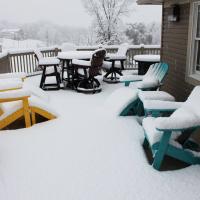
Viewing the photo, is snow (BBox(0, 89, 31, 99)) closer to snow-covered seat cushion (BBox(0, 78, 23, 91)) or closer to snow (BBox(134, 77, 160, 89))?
snow-covered seat cushion (BBox(0, 78, 23, 91))

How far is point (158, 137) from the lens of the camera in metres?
2.87

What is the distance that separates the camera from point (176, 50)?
15.6ft

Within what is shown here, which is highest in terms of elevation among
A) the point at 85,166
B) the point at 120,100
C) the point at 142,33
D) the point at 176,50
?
the point at 142,33

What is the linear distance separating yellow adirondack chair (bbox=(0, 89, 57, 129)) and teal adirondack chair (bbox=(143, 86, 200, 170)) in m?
1.83

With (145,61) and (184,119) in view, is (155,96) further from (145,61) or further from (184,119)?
(145,61)

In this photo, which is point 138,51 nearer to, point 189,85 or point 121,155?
point 189,85

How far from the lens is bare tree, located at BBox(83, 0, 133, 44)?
21.3 metres

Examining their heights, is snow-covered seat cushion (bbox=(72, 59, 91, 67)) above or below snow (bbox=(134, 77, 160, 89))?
above

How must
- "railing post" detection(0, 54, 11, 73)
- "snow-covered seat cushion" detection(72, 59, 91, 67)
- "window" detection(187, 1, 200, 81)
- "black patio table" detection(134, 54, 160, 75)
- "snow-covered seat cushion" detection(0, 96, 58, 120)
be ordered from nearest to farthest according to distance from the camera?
"window" detection(187, 1, 200, 81) < "snow-covered seat cushion" detection(0, 96, 58, 120) < "snow-covered seat cushion" detection(72, 59, 91, 67) < "railing post" detection(0, 54, 11, 73) < "black patio table" detection(134, 54, 160, 75)

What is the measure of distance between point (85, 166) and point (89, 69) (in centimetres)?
376

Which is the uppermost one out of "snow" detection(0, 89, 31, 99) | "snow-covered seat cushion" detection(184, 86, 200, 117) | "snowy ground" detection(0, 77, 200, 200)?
"snow-covered seat cushion" detection(184, 86, 200, 117)

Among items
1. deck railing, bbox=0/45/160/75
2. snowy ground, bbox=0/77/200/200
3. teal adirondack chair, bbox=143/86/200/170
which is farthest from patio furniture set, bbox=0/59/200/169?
deck railing, bbox=0/45/160/75

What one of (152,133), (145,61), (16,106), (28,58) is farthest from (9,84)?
(28,58)

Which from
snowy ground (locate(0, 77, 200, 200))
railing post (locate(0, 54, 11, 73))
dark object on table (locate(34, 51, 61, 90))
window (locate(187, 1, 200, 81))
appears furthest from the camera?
railing post (locate(0, 54, 11, 73))
